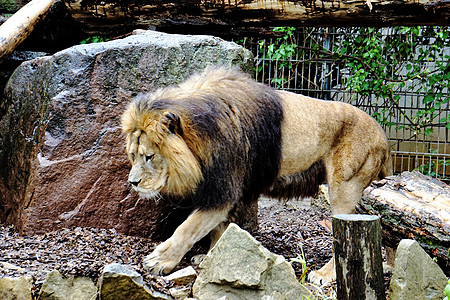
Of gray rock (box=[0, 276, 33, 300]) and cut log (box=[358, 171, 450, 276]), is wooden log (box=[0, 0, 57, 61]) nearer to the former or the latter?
gray rock (box=[0, 276, 33, 300])

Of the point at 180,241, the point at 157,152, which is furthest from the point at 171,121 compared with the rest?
the point at 180,241

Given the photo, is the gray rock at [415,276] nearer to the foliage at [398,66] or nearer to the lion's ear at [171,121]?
the lion's ear at [171,121]

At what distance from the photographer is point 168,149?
399cm

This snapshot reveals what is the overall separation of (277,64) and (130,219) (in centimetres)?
421

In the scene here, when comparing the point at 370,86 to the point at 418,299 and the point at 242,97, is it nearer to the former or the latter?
the point at 242,97

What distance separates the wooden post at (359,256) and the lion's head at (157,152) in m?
1.18

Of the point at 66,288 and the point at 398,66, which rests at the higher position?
the point at 398,66

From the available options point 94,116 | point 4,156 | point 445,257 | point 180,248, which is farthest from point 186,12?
point 445,257

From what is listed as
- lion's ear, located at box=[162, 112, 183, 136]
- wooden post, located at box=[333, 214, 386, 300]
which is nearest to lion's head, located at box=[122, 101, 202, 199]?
lion's ear, located at box=[162, 112, 183, 136]

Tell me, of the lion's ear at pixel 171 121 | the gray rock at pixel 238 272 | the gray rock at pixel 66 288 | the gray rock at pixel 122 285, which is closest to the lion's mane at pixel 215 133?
the lion's ear at pixel 171 121

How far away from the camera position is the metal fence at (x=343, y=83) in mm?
8109

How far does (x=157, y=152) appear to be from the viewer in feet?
13.3

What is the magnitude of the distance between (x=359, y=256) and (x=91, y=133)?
252cm

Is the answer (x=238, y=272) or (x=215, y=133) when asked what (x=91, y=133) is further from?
(x=238, y=272)
